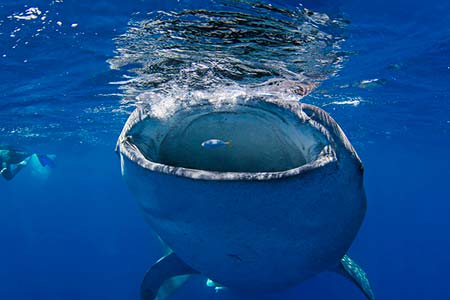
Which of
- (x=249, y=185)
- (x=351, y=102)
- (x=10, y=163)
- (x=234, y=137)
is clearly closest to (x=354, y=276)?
(x=234, y=137)

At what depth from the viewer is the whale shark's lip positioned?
1993mm

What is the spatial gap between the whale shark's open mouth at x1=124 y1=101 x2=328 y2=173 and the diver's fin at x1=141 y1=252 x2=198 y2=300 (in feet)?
8.98

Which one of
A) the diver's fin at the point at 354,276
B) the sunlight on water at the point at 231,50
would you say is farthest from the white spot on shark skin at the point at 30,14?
the diver's fin at the point at 354,276

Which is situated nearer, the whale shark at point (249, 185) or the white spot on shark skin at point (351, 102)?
the whale shark at point (249, 185)

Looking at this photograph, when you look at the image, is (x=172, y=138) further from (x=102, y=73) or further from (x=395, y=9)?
(x=102, y=73)

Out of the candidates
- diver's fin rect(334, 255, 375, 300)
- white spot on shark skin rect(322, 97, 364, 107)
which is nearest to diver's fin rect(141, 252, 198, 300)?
diver's fin rect(334, 255, 375, 300)

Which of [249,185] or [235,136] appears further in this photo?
[235,136]

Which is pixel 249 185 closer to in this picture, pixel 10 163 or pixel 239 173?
pixel 239 173

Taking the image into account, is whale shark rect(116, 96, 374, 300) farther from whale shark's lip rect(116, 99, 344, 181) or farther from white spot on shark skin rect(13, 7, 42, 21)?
white spot on shark skin rect(13, 7, 42, 21)

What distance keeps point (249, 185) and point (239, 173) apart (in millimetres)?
88

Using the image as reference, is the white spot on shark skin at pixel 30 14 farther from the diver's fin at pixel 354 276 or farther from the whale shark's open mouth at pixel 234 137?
the diver's fin at pixel 354 276

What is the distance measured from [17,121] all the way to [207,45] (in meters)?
12.8

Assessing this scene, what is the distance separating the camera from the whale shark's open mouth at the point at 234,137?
2.74m

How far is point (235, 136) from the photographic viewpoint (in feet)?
11.7
